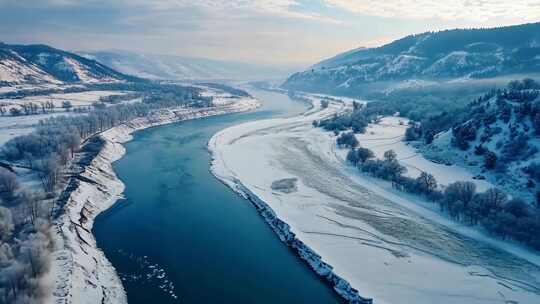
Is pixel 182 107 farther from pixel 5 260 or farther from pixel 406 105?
pixel 5 260

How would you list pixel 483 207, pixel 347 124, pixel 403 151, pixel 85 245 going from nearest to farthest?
pixel 85 245
pixel 483 207
pixel 403 151
pixel 347 124

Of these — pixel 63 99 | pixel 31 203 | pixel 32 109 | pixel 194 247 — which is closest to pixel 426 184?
pixel 194 247

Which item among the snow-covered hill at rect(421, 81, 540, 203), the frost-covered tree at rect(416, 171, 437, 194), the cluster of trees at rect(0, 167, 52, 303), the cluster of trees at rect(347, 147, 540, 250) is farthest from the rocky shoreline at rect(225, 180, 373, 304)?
the snow-covered hill at rect(421, 81, 540, 203)

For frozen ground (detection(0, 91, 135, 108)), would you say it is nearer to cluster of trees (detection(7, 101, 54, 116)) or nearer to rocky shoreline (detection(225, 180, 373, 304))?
cluster of trees (detection(7, 101, 54, 116))

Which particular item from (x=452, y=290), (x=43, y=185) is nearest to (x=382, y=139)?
(x=452, y=290)

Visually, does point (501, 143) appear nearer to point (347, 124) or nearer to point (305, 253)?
point (305, 253)

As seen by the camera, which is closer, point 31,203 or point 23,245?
point 23,245

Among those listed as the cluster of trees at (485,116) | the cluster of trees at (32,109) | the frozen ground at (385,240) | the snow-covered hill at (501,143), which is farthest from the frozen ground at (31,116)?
the cluster of trees at (485,116)
